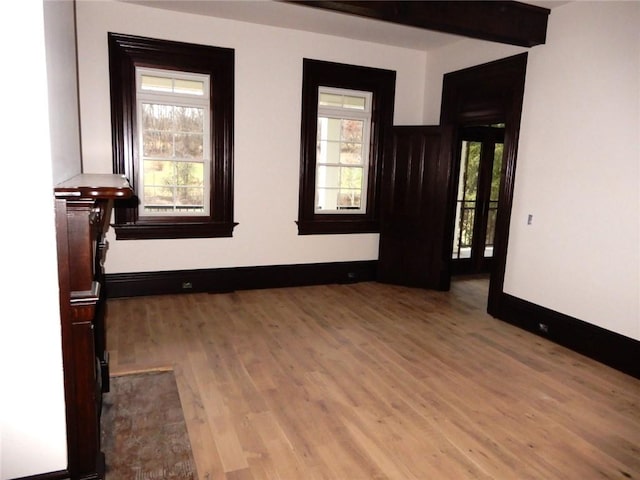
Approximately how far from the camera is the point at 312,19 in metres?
4.66

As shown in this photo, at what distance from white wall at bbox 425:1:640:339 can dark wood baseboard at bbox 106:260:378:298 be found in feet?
6.72

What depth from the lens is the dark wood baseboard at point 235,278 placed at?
474cm

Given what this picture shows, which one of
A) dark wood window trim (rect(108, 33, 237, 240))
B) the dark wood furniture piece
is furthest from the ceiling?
the dark wood furniture piece

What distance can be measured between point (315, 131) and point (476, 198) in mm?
2725

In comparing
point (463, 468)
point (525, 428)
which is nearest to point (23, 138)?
point (463, 468)

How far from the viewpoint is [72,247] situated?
5.69 feet

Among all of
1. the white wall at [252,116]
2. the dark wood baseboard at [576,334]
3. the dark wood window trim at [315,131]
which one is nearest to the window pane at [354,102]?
the dark wood window trim at [315,131]

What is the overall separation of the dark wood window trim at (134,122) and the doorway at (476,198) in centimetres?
329

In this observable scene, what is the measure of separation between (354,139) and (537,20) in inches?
93.4

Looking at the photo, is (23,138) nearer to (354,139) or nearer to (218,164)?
(218,164)

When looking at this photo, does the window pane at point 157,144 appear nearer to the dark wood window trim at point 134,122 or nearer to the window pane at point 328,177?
the dark wood window trim at point 134,122

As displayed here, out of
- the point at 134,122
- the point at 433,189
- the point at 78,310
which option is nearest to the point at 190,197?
the point at 134,122

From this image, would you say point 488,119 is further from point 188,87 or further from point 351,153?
point 188,87

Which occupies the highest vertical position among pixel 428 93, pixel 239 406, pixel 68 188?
pixel 428 93
